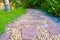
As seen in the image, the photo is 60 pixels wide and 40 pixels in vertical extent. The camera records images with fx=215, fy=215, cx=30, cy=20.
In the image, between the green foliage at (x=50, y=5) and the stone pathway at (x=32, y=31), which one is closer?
the stone pathway at (x=32, y=31)

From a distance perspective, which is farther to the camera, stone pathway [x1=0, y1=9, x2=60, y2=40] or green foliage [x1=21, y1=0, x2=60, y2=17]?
green foliage [x1=21, y1=0, x2=60, y2=17]

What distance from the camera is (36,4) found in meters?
10.5

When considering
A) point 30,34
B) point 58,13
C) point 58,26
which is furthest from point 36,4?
point 30,34

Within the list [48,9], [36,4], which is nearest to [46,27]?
[48,9]

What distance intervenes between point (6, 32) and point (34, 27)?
0.87m

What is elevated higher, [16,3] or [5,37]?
[5,37]

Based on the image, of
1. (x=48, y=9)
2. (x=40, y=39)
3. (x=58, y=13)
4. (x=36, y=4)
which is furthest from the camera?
(x=36, y=4)

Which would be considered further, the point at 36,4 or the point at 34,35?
the point at 36,4

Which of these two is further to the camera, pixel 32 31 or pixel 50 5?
pixel 50 5

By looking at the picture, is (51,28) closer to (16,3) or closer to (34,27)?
(34,27)

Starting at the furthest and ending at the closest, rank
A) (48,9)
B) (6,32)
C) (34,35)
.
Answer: (48,9) < (6,32) < (34,35)

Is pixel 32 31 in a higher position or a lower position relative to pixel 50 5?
higher

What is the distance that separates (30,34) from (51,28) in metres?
0.84

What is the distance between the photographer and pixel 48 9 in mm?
8484
